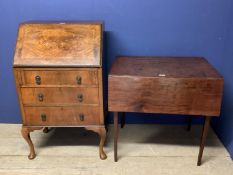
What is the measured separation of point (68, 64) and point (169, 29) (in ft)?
2.97

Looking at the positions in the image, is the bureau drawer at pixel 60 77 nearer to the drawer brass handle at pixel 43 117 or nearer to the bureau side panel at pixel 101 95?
the bureau side panel at pixel 101 95

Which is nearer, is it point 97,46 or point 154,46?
point 97,46

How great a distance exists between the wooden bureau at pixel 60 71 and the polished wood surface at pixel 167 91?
0.50ft

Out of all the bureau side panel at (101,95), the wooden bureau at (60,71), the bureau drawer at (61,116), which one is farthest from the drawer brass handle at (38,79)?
the bureau side panel at (101,95)

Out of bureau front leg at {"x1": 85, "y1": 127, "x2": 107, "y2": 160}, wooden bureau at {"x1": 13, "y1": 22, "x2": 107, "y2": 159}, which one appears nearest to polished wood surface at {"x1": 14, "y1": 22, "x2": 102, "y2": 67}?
wooden bureau at {"x1": 13, "y1": 22, "x2": 107, "y2": 159}

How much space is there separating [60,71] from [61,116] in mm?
340

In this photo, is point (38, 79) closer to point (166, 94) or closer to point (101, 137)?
point (101, 137)

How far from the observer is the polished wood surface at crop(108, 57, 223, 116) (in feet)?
5.25

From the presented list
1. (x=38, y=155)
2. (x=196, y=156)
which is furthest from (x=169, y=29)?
(x=38, y=155)

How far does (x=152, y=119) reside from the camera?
7.89 ft

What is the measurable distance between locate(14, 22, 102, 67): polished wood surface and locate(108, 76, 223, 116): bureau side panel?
Answer: 243mm

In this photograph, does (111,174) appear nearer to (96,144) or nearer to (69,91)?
(96,144)

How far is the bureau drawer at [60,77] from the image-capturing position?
1708 millimetres

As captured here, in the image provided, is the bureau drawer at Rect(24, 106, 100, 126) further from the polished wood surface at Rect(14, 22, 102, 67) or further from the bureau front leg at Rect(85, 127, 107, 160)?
the polished wood surface at Rect(14, 22, 102, 67)
